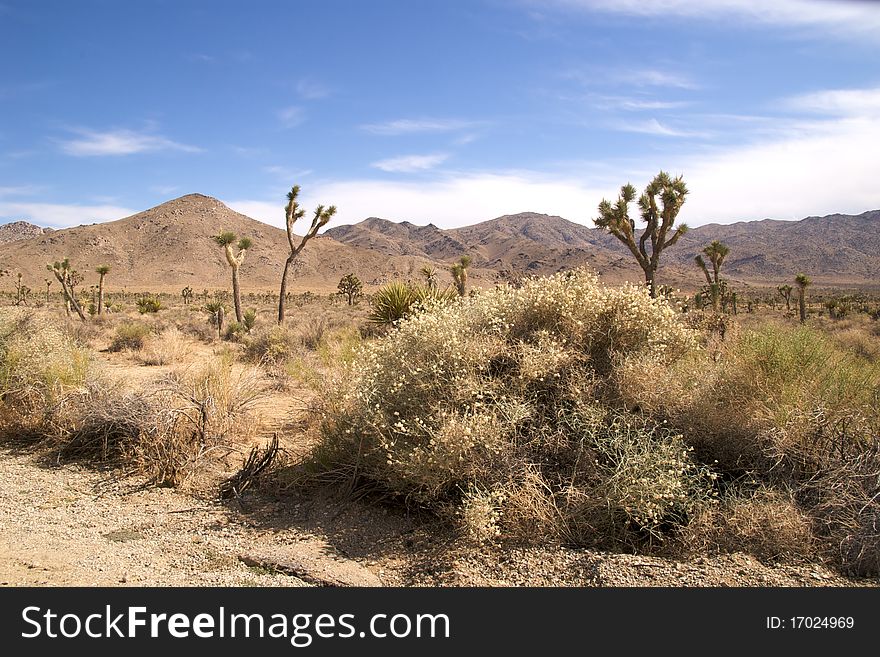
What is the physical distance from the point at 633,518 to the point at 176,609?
135 inches

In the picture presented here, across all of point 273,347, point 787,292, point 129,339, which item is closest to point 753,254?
point 787,292

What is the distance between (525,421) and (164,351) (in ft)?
41.3

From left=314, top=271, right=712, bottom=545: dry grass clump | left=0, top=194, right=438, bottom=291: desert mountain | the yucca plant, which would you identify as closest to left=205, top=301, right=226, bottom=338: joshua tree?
the yucca plant

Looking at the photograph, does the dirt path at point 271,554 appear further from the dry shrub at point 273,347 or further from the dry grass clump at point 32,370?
the dry shrub at point 273,347

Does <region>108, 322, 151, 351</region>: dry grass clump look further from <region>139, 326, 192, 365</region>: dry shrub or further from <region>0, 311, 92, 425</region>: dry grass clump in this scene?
<region>0, 311, 92, 425</region>: dry grass clump

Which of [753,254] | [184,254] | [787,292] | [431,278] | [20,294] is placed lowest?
[787,292]

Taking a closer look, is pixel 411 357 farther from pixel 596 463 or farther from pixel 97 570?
pixel 97 570

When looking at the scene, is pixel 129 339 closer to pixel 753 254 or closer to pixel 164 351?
pixel 164 351

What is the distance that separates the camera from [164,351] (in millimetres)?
15656

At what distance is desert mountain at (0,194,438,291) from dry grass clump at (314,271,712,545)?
83208 millimetres

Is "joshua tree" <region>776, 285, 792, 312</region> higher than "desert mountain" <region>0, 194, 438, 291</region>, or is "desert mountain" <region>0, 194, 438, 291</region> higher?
"desert mountain" <region>0, 194, 438, 291</region>

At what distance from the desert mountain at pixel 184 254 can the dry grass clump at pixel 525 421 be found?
8321 cm

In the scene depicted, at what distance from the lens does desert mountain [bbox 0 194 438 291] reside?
299ft

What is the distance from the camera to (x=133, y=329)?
18516mm
